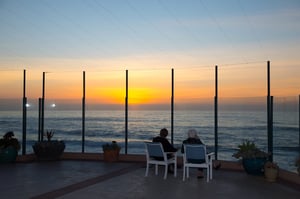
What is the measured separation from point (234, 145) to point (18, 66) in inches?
691

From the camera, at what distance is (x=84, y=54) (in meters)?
14.4

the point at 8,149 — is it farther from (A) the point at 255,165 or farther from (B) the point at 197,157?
(A) the point at 255,165

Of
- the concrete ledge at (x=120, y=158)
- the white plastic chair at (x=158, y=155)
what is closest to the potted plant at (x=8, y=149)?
the concrete ledge at (x=120, y=158)

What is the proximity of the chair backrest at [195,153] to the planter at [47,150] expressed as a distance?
187 inches

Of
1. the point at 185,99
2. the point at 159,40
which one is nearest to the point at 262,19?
the point at 159,40

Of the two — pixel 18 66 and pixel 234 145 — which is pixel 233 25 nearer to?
pixel 18 66

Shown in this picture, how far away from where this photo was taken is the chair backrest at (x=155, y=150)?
898 centimetres

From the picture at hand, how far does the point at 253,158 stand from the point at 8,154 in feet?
22.3

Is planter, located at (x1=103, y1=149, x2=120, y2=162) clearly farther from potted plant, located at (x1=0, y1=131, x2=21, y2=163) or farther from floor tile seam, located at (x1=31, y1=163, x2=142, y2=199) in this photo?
potted plant, located at (x1=0, y1=131, x2=21, y2=163)

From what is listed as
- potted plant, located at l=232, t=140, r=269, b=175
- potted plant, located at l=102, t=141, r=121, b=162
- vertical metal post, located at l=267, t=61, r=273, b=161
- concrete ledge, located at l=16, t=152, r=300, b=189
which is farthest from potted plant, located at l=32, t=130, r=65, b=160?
vertical metal post, located at l=267, t=61, r=273, b=161

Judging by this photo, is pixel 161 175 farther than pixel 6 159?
No

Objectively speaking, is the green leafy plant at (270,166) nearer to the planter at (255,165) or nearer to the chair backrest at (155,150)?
the planter at (255,165)

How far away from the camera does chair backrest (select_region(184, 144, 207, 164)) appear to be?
8.45 m

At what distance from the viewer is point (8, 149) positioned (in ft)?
36.8
